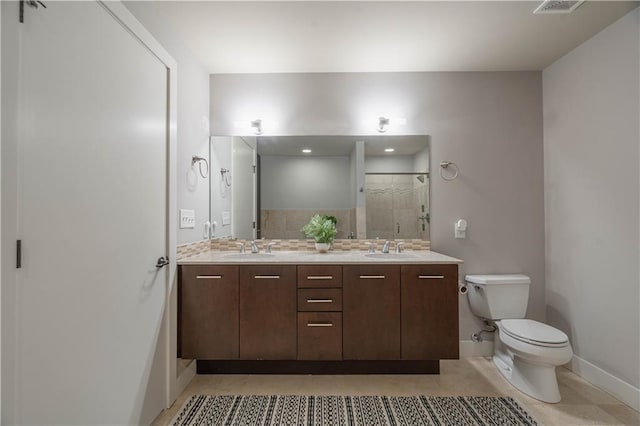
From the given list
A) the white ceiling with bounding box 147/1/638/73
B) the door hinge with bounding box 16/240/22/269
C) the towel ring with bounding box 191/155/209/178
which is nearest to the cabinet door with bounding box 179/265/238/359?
the towel ring with bounding box 191/155/209/178

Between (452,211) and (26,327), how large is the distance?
268cm

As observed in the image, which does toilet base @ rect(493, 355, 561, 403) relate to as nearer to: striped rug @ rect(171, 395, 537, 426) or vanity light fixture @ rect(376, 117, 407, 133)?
→ striped rug @ rect(171, 395, 537, 426)

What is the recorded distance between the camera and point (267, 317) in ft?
6.55

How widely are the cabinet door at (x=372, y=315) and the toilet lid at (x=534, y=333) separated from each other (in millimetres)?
765

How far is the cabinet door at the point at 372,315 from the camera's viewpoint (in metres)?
1.99

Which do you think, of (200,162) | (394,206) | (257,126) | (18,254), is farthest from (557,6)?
(18,254)

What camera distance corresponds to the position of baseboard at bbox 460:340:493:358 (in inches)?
97.0

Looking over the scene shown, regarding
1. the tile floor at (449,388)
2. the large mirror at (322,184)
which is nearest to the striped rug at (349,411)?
the tile floor at (449,388)

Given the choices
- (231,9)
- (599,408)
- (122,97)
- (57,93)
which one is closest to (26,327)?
(57,93)

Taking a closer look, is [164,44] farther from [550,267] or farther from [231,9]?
[550,267]

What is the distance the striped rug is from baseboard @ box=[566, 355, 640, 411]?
0.68 meters

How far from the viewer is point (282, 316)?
78.6 inches

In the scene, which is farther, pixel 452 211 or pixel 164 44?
pixel 452 211

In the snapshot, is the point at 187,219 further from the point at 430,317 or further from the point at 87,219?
the point at 430,317
